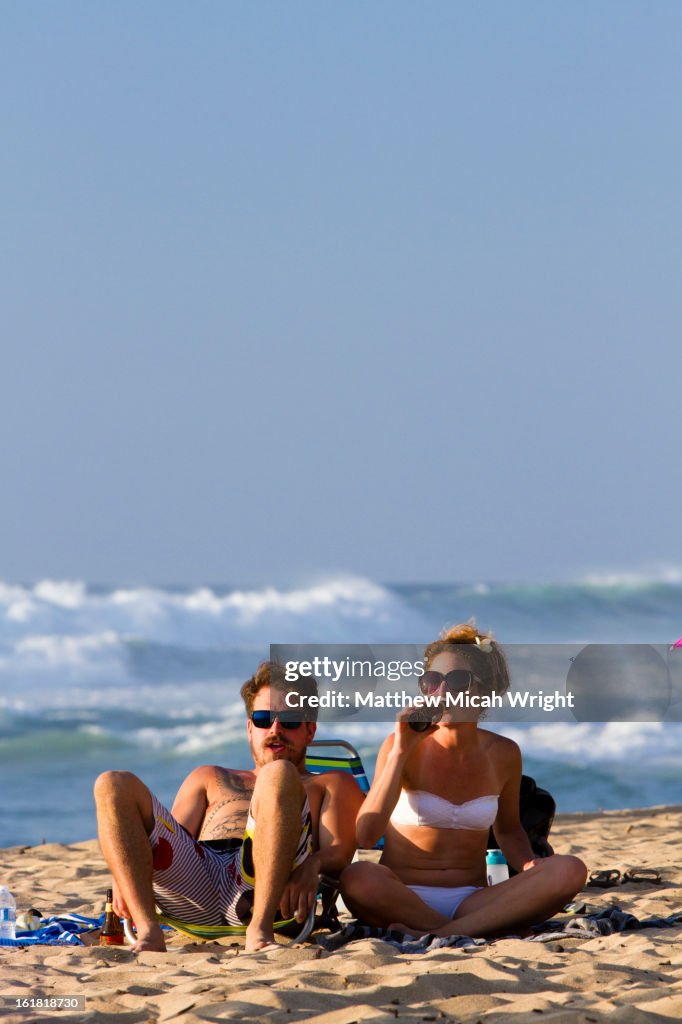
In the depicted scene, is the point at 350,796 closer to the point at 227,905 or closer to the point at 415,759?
the point at 415,759

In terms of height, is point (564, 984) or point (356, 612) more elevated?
point (356, 612)

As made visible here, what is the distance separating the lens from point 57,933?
447cm

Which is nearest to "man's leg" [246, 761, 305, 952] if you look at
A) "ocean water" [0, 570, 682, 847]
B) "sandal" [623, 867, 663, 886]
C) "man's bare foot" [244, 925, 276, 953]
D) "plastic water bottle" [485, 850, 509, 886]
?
"man's bare foot" [244, 925, 276, 953]

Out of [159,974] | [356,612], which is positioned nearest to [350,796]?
[159,974]

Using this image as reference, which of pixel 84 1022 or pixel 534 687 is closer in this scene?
pixel 84 1022

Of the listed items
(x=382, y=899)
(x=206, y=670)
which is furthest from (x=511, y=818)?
(x=206, y=670)

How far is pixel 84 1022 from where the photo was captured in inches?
126

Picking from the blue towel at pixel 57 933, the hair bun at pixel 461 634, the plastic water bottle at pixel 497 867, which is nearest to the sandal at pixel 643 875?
the plastic water bottle at pixel 497 867

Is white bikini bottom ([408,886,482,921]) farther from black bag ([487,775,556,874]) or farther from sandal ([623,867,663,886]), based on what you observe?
sandal ([623,867,663,886])

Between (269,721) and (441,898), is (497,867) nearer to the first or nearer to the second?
(441,898)

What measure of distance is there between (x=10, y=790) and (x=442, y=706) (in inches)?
427

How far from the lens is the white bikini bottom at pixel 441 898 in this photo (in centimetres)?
423

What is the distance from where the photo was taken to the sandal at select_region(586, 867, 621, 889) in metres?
5.44

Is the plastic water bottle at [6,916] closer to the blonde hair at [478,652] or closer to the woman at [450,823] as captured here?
the woman at [450,823]
